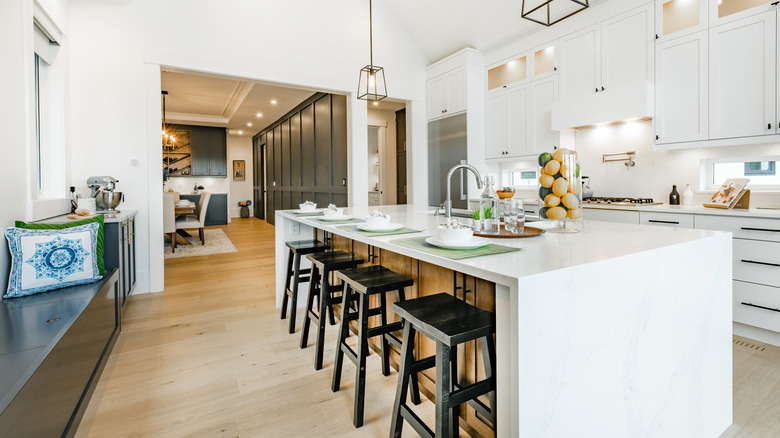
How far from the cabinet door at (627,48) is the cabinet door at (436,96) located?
6.75ft

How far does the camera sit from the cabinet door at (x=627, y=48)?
11.0 feet

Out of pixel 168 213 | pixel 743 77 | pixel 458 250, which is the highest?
pixel 743 77

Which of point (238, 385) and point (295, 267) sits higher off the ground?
point (295, 267)

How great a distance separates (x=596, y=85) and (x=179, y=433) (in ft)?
13.9

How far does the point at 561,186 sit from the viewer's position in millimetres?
Result: 1701

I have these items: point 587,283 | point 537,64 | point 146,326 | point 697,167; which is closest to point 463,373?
point 587,283

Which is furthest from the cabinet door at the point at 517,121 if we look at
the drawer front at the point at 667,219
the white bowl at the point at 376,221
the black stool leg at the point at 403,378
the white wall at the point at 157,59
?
the black stool leg at the point at 403,378

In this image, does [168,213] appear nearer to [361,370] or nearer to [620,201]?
[361,370]

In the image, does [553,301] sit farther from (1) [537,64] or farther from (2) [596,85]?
(1) [537,64]

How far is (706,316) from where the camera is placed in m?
1.44

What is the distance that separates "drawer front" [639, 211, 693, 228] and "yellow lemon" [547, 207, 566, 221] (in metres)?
1.91

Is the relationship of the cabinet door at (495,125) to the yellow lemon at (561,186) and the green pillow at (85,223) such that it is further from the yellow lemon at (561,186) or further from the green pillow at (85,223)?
the green pillow at (85,223)

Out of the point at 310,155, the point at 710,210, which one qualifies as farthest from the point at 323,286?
A: the point at 310,155

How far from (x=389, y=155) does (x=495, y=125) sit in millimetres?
3368
